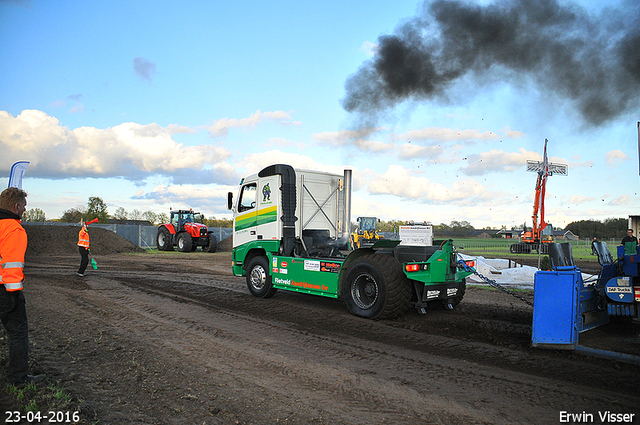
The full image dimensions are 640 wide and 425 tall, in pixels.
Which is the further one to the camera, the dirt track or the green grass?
the green grass

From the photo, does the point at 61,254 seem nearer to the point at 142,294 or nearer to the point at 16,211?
the point at 142,294

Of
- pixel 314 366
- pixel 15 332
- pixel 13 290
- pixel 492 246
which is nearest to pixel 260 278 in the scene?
pixel 314 366

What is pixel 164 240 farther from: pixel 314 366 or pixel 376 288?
pixel 314 366

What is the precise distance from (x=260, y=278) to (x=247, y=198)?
6.52 ft

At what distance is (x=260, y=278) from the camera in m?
9.80

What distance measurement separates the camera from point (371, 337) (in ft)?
20.7

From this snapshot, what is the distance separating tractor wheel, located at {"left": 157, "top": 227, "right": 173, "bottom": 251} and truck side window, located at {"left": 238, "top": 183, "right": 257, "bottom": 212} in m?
18.9

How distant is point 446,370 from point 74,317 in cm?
629

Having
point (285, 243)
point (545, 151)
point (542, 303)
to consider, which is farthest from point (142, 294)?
point (545, 151)

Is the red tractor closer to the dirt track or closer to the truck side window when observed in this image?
the truck side window

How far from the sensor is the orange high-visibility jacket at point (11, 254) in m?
3.88

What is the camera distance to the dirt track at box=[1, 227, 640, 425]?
3738mm

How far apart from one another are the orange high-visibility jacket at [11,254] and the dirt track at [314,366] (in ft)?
3.82

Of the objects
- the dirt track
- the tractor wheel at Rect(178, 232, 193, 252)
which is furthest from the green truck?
the tractor wheel at Rect(178, 232, 193, 252)
